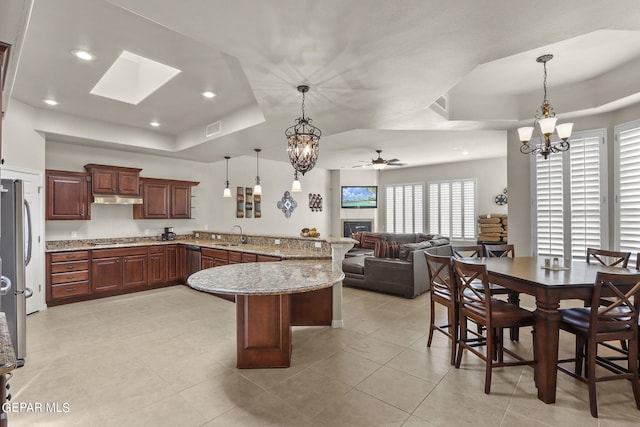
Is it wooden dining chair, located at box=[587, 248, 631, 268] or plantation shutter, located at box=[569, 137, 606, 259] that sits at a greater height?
plantation shutter, located at box=[569, 137, 606, 259]

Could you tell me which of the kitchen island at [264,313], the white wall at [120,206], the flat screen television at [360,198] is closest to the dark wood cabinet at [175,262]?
the white wall at [120,206]

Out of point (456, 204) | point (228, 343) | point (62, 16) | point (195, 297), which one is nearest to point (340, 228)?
point (456, 204)

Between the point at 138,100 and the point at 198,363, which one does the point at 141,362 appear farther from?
the point at 138,100

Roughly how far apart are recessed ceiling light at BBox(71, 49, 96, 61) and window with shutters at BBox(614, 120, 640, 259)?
5.93 m

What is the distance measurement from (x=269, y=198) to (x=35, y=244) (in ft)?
15.6

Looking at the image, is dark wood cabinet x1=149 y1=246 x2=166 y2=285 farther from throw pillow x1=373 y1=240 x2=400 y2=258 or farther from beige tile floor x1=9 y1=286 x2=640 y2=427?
throw pillow x1=373 y1=240 x2=400 y2=258

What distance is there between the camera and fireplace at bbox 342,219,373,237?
1001cm

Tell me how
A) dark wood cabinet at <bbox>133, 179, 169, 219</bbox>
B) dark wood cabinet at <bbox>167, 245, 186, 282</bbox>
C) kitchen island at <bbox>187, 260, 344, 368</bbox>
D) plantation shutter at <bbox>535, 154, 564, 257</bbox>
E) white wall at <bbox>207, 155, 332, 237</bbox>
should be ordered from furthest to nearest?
white wall at <bbox>207, 155, 332, 237</bbox> → dark wood cabinet at <bbox>167, 245, 186, 282</bbox> → dark wood cabinet at <bbox>133, 179, 169, 219</bbox> → plantation shutter at <bbox>535, 154, 564, 257</bbox> → kitchen island at <bbox>187, 260, 344, 368</bbox>

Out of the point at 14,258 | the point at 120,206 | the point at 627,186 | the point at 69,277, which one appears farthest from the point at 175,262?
the point at 627,186

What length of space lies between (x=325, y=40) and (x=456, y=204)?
7.42m

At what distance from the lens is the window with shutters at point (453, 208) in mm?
8344

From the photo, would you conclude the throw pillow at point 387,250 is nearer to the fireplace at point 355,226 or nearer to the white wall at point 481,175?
the white wall at point 481,175

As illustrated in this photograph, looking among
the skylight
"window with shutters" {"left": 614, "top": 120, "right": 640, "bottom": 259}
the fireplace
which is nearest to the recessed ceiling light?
the skylight

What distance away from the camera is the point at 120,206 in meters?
5.88
